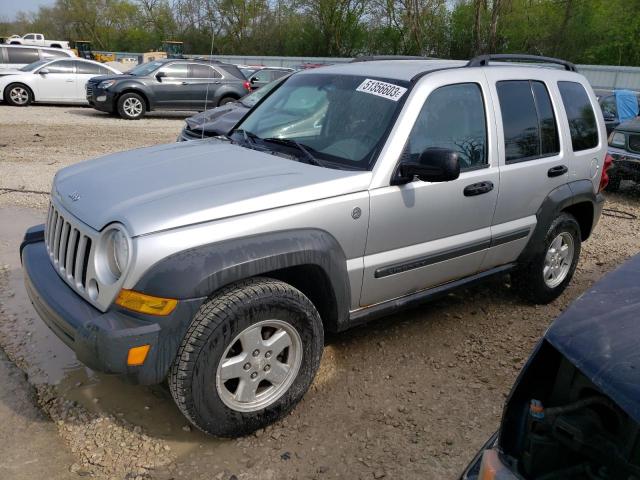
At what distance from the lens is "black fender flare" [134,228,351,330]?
8.41 feet

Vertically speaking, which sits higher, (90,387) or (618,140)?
(618,140)

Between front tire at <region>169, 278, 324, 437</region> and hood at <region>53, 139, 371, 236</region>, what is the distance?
15.8 inches

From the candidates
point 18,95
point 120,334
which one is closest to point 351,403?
point 120,334

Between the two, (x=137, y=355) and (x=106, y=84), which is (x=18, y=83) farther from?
(x=137, y=355)

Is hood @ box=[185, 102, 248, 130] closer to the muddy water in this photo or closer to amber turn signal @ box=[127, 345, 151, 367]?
the muddy water

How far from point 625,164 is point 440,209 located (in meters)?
6.53

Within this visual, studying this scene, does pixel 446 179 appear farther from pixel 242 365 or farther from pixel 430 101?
pixel 242 365

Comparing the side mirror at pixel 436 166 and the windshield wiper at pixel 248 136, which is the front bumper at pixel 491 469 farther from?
the windshield wiper at pixel 248 136

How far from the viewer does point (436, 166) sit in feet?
10.4

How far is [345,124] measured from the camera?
11.8 feet

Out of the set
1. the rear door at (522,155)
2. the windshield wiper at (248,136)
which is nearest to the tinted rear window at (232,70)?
the windshield wiper at (248,136)

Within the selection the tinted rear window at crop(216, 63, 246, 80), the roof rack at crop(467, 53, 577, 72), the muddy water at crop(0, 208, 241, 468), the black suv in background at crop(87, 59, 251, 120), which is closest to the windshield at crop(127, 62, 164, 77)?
the black suv in background at crop(87, 59, 251, 120)

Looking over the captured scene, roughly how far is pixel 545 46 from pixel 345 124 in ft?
126

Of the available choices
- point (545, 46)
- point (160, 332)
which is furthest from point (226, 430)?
A: point (545, 46)
